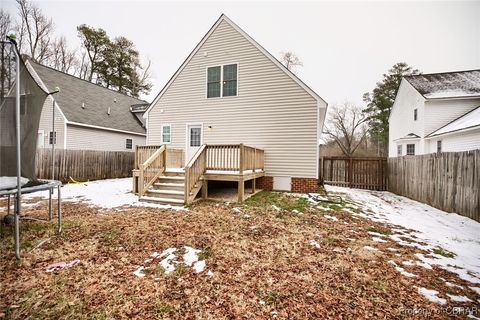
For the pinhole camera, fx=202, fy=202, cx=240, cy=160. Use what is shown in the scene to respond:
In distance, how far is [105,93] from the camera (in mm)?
18844

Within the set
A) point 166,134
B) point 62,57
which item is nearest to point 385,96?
point 166,134

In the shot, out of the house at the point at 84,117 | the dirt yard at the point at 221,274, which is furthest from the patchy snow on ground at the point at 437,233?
the house at the point at 84,117

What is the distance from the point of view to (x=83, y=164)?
41.2ft

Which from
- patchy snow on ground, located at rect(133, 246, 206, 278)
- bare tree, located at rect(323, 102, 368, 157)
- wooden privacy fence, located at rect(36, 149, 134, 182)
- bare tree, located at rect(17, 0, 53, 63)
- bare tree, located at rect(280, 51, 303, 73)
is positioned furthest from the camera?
bare tree, located at rect(323, 102, 368, 157)

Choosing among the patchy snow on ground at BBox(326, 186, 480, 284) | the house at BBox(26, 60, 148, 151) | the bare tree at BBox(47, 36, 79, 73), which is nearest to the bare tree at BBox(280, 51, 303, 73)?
the house at BBox(26, 60, 148, 151)

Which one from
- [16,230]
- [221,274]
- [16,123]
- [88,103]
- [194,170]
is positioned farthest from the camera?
[88,103]

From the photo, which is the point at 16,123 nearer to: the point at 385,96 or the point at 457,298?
the point at 457,298

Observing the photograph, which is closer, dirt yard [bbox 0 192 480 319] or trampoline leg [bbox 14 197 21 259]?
dirt yard [bbox 0 192 480 319]

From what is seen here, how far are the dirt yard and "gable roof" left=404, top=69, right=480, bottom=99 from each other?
1513 centimetres

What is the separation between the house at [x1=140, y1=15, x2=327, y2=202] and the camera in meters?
9.07

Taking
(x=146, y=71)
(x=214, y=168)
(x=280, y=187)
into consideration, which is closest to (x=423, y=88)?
(x=280, y=187)

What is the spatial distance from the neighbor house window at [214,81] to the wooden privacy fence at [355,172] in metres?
7.83

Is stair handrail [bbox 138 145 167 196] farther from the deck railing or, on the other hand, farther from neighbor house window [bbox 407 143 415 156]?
neighbor house window [bbox 407 143 415 156]

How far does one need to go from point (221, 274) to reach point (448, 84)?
21.3 metres
